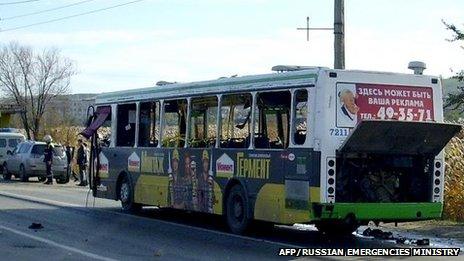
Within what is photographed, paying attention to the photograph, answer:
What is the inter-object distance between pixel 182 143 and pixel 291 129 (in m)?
3.90

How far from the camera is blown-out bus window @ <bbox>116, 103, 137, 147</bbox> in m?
19.9

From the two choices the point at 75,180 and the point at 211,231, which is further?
the point at 75,180

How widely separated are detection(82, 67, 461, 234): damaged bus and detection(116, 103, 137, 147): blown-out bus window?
2737mm

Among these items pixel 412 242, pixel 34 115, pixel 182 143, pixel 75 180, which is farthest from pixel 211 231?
pixel 34 115

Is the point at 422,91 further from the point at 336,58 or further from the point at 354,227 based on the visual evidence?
the point at 336,58

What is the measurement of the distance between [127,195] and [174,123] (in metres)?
2.66

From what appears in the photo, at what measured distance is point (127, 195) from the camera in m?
20.0

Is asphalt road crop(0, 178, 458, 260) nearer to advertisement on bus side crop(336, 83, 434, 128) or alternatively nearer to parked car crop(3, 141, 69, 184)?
advertisement on bus side crop(336, 83, 434, 128)

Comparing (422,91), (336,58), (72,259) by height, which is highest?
A: (336,58)

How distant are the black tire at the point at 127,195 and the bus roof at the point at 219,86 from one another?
1.86 metres

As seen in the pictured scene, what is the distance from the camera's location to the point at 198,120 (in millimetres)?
17375

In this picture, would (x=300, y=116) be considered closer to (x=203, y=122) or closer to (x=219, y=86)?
(x=219, y=86)

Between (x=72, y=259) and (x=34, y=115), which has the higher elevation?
(x=34, y=115)

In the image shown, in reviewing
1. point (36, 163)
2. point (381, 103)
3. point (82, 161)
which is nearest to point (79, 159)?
point (82, 161)
